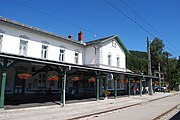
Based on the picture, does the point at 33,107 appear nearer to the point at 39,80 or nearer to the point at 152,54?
the point at 39,80

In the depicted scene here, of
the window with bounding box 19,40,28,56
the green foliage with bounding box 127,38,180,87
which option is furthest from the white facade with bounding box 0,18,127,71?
the green foliage with bounding box 127,38,180,87

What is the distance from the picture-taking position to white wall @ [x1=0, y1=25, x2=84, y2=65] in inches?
645

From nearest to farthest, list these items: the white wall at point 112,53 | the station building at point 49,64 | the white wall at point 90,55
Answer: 1. the station building at point 49,64
2. the white wall at point 90,55
3. the white wall at point 112,53

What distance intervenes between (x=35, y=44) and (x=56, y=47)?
9.65 feet

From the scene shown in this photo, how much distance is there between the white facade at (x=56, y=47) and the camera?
54.7ft

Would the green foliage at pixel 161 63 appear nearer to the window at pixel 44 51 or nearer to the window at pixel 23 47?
the window at pixel 44 51

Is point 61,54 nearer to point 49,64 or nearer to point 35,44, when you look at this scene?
point 35,44

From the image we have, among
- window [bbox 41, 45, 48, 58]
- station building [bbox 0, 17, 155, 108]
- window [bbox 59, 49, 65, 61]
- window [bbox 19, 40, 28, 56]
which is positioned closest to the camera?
station building [bbox 0, 17, 155, 108]

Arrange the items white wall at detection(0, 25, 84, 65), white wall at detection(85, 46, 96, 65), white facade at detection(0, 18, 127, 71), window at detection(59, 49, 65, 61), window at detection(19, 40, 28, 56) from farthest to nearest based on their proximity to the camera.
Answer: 1. white wall at detection(85, 46, 96, 65)
2. window at detection(59, 49, 65, 61)
3. window at detection(19, 40, 28, 56)
4. white facade at detection(0, 18, 127, 71)
5. white wall at detection(0, 25, 84, 65)

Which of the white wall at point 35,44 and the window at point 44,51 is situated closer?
the white wall at point 35,44

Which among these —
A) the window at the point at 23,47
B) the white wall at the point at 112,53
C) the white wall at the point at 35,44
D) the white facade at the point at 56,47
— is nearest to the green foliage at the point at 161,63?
the white wall at the point at 112,53

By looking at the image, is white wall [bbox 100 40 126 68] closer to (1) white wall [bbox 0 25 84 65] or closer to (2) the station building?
(2) the station building

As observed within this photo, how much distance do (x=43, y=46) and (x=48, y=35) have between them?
1337 millimetres

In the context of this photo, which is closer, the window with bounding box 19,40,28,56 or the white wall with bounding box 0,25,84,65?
the white wall with bounding box 0,25,84,65
